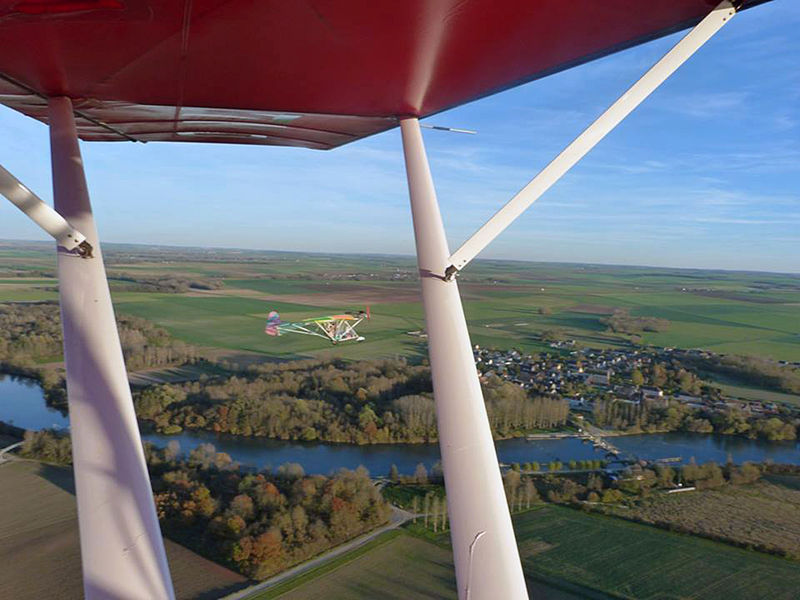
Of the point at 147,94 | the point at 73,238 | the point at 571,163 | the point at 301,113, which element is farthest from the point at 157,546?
the point at 571,163

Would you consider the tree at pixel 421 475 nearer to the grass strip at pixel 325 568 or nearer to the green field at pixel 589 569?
the grass strip at pixel 325 568

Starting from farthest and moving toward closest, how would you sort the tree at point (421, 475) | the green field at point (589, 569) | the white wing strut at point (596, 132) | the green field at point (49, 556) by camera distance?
the tree at point (421, 475), the green field at point (589, 569), the green field at point (49, 556), the white wing strut at point (596, 132)

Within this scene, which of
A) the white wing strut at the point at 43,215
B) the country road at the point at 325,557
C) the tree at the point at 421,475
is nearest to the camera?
the white wing strut at the point at 43,215

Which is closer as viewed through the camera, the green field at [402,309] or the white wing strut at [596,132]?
the white wing strut at [596,132]

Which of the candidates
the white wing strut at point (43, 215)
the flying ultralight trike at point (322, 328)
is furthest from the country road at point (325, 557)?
the flying ultralight trike at point (322, 328)

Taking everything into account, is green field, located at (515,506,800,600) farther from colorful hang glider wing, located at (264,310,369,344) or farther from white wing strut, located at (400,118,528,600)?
colorful hang glider wing, located at (264,310,369,344)

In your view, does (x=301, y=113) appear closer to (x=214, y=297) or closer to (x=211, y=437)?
(x=211, y=437)

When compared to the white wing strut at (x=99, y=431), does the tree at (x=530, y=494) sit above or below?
below
